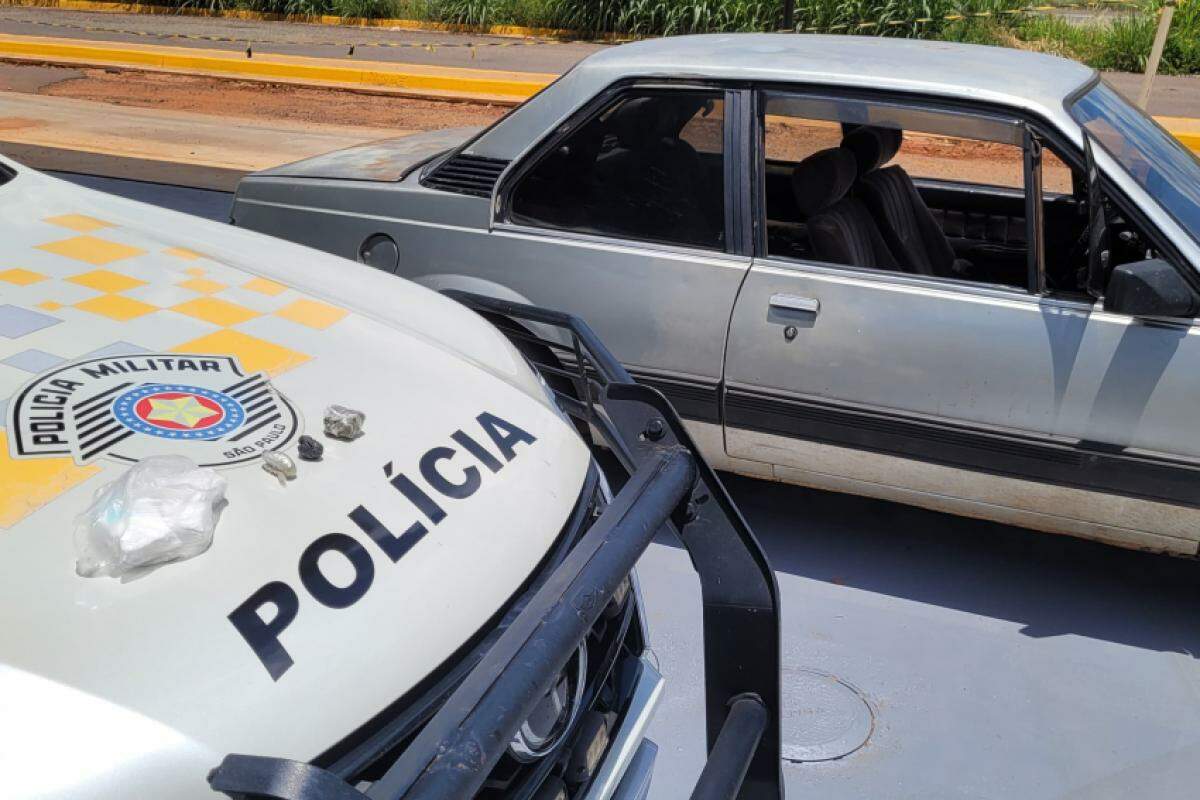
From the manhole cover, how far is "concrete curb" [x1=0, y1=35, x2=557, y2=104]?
9336 millimetres


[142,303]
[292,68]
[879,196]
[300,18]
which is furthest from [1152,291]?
[300,18]

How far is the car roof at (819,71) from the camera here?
341 cm

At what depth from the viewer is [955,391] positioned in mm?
3371

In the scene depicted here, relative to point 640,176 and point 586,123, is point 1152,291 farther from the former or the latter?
point 586,123

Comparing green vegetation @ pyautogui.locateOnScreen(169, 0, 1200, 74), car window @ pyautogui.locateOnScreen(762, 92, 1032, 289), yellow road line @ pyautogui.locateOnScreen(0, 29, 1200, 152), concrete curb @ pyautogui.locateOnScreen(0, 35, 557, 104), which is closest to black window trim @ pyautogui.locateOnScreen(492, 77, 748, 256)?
car window @ pyautogui.locateOnScreen(762, 92, 1032, 289)

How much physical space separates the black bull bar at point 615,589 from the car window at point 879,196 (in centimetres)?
167

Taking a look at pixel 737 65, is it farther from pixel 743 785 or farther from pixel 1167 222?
pixel 743 785

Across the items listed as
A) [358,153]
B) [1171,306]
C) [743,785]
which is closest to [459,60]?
[358,153]

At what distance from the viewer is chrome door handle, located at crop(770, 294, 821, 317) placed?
11.4 ft

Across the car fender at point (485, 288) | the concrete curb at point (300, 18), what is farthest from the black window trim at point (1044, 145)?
the concrete curb at point (300, 18)

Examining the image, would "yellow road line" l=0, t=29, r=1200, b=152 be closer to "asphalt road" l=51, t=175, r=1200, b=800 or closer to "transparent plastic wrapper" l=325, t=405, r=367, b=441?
"asphalt road" l=51, t=175, r=1200, b=800

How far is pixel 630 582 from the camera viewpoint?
92.7 inches

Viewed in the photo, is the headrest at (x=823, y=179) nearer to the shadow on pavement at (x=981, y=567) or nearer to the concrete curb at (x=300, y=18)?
the shadow on pavement at (x=981, y=567)

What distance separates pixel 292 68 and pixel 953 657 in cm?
1234
